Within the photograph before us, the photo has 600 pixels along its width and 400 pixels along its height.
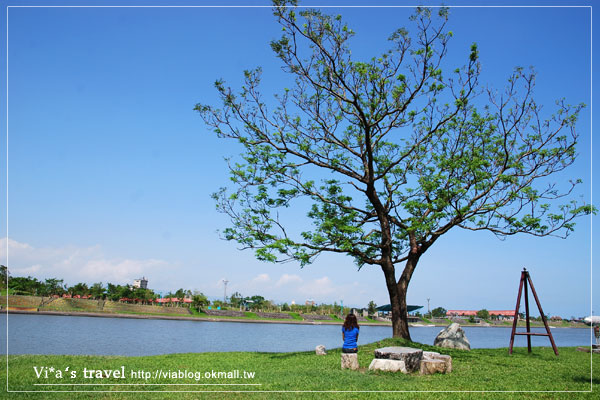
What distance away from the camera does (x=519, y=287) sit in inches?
637

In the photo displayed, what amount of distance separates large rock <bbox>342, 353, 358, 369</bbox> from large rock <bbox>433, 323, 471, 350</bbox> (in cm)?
920

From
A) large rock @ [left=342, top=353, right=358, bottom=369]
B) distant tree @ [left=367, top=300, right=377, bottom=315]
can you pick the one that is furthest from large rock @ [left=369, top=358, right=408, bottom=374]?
distant tree @ [left=367, top=300, right=377, bottom=315]

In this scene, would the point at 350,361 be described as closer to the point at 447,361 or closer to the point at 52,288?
the point at 447,361

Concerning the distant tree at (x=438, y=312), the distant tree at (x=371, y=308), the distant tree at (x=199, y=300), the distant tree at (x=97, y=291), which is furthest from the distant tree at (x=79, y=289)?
the distant tree at (x=438, y=312)

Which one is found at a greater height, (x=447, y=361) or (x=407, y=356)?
(x=407, y=356)

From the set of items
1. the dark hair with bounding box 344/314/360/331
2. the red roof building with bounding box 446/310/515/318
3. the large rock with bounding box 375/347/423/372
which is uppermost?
the dark hair with bounding box 344/314/360/331

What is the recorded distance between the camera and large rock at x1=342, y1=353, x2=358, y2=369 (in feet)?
36.4

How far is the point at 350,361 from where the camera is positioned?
1111cm

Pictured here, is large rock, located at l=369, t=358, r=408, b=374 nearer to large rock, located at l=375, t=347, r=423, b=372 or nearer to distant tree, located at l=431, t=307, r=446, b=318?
large rock, located at l=375, t=347, r=423, b=372

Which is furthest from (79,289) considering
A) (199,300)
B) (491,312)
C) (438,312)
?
(491,312)

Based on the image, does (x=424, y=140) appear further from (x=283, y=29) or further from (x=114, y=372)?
(x=114, y=372)

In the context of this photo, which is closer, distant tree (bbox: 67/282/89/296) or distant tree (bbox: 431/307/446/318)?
distant tree (bbox: 67/282/89/296)

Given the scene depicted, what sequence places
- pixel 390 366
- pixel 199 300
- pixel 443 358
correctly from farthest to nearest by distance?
pixel 199 300 → pixel 443 358 → pixel 390 366

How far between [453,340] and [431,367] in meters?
9.42
